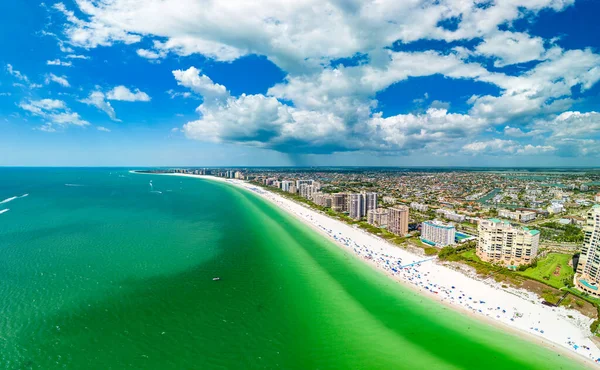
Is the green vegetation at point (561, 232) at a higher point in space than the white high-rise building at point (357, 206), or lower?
lower

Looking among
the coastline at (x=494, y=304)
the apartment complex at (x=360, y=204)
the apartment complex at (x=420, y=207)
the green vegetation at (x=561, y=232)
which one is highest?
the apartment complex at (x=360, y=204)

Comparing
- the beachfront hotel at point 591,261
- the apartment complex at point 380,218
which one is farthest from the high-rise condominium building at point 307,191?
the beachfront hotel at point 591,261

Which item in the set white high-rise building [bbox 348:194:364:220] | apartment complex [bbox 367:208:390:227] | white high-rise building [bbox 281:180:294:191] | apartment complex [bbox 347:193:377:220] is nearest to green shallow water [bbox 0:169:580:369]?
apartment complex [bbox 367:208:390:227]

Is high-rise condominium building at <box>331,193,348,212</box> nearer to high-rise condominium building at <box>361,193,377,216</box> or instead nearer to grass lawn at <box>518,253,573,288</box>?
high-rise condominium building at <box>361,193,377,216</box>

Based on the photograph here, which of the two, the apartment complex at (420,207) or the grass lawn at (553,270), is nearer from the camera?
the grass lawn at (553,270)

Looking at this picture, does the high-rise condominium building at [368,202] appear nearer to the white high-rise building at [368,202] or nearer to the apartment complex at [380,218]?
the white high-rise building at [368,202]
